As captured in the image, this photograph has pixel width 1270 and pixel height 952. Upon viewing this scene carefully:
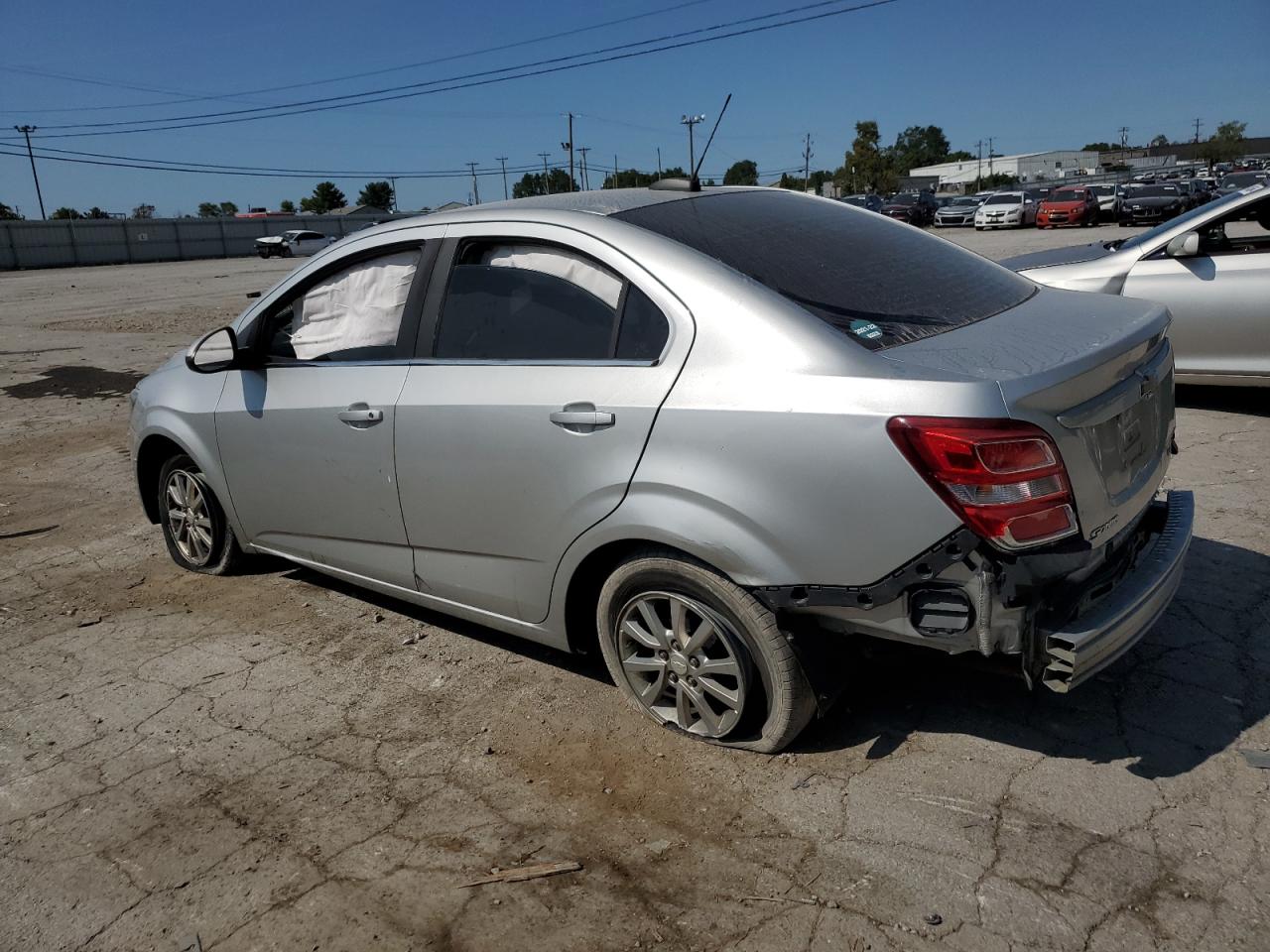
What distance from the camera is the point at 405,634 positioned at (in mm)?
4223

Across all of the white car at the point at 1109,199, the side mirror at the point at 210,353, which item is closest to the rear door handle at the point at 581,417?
the side mirror at the point at 210,353

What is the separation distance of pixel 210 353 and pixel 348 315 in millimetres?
920

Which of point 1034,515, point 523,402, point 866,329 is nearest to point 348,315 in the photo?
point 523,402

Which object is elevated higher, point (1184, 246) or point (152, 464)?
point (1184, 246)

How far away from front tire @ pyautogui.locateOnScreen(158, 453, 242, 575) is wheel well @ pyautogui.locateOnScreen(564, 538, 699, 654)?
222cm

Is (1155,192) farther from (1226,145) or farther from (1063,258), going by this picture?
(1226,145)

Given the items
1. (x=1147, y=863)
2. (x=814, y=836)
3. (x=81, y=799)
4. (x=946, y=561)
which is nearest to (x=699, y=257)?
(x=946, y=561)

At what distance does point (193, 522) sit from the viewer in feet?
16.0

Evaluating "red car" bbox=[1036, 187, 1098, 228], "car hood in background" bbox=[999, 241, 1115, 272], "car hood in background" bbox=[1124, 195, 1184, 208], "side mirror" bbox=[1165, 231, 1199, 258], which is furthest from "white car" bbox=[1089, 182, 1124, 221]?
"side mirror" bbox=[1165, 231, 1199, 258]

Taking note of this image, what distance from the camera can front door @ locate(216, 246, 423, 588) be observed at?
370 cm

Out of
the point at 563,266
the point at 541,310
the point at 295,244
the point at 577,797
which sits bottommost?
the point at 577,797

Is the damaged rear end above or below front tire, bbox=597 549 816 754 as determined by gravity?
above

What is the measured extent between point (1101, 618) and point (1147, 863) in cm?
63

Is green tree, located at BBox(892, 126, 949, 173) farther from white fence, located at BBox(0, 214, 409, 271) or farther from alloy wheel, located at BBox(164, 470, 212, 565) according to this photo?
alloy wheel, located at BBox(164, 470, 212, 565)
